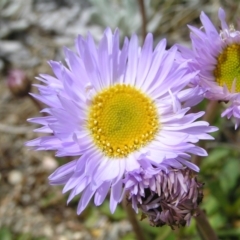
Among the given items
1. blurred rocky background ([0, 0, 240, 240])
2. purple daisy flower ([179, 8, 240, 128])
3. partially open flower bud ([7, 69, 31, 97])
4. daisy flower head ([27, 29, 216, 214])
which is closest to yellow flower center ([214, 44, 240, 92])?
purple daisy flower ([179, 8, 240, 128])

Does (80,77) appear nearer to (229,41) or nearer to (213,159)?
(229,41)

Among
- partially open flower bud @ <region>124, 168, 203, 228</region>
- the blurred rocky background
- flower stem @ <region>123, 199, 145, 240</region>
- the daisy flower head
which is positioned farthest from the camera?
the blurred rocky background

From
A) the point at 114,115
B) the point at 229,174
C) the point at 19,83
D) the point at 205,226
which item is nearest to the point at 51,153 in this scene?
the point at 19,83

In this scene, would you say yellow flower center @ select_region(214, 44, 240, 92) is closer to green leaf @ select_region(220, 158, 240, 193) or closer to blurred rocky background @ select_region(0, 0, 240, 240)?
blurred rocky background @ select_region(0, 0, 240, 240)

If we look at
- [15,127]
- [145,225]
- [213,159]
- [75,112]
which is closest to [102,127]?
[75,112]

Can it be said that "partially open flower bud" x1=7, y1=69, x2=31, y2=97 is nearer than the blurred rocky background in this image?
Yes

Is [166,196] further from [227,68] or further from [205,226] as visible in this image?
[227,68]

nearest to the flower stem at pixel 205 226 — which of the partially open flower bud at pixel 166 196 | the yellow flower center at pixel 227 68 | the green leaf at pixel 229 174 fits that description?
the partially open flower bud at pixel 166 196

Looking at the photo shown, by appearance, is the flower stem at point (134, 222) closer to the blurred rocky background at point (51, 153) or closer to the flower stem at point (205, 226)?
the blurred rocky background at point (51, 153)
